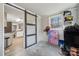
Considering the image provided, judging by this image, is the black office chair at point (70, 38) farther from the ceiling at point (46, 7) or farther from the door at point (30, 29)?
the door at point (30, 29)

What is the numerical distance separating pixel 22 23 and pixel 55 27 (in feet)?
1.16

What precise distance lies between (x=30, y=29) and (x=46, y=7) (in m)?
0.29

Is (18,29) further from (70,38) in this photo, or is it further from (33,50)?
(70,38)

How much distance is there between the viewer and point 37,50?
3.99 feet

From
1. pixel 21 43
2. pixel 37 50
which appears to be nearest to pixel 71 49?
pixel 37 50

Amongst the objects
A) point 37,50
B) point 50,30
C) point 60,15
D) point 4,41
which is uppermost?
point 60,15

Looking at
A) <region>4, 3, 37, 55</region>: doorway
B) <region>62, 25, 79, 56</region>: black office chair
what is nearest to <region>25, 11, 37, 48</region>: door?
<region>4, 3, 37, 55</region>: doorway

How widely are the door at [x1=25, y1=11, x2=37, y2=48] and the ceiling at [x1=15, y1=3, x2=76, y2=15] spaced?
72 millimetres

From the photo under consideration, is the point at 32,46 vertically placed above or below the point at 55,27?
below

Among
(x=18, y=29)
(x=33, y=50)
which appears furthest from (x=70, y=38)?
(x=18, y=29)

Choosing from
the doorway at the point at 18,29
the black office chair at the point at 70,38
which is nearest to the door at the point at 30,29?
the doorway at the point at 18,29

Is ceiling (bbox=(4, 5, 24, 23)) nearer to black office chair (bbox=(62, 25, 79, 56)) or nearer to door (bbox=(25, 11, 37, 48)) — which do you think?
door (bbox=(25, 11, 37, 48))

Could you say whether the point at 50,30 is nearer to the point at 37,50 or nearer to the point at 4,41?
the point at 37,50

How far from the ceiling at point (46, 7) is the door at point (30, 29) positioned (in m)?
0.07
